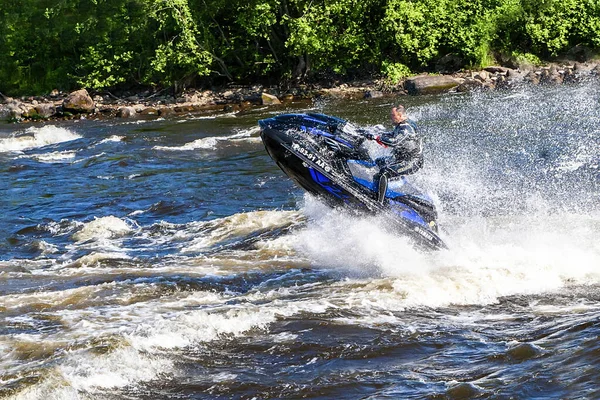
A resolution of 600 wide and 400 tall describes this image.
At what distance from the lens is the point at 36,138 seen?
2798 centimetres

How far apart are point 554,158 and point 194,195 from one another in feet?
25.6

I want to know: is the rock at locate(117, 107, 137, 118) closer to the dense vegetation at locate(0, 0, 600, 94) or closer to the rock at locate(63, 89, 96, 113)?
the rock at locate(63, 89, 96, 113)

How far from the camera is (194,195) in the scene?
1720 cm

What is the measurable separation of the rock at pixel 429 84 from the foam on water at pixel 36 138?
13052mm

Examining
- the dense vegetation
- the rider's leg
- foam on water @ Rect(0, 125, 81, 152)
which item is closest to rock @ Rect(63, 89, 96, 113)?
the dense vegetation

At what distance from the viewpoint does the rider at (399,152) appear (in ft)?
35.2

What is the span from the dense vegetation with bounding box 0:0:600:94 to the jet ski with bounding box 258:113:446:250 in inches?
932

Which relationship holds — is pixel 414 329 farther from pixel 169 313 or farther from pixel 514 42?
pixel 514 42

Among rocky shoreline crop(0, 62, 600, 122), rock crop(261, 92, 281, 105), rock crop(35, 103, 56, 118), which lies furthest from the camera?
rock crop(35, 103, 56, 118)

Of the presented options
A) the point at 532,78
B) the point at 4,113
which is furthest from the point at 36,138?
the point at 532,78

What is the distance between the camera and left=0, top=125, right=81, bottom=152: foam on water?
2703cm

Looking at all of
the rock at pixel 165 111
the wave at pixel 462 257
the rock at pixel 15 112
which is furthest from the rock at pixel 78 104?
the wave at pixel 462 257

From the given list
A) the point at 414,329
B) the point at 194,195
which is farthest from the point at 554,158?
the point at 414,329

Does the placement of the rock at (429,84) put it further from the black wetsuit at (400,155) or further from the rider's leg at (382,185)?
the rider's leg at (382,185)
